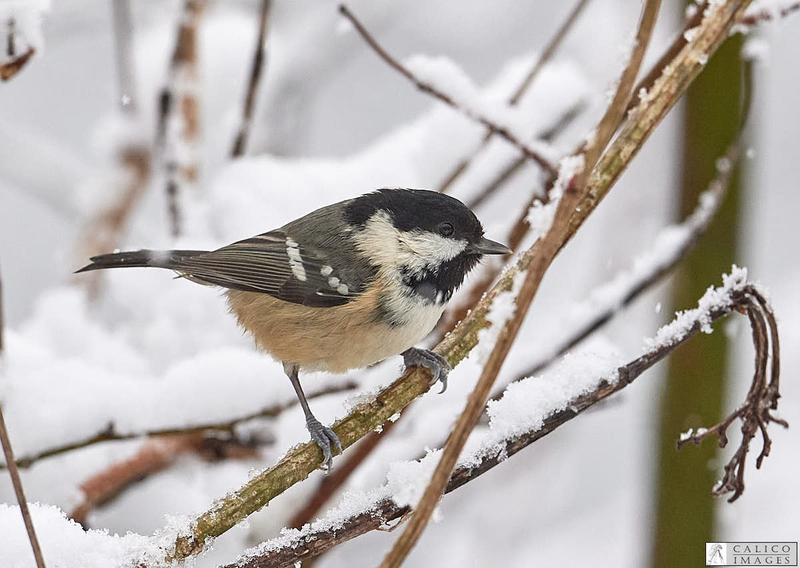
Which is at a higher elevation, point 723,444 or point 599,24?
point 599,24

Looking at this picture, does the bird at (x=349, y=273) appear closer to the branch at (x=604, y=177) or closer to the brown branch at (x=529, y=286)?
the branch at (x=604, y=177)

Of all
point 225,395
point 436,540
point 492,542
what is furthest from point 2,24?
point 436,540

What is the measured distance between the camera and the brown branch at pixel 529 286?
2.14ft

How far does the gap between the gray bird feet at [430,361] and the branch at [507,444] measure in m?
0.15

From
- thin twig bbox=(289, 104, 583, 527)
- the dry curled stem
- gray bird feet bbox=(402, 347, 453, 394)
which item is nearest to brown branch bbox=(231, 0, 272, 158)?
gray bird feet bbox=(402, 347, 453, 394)

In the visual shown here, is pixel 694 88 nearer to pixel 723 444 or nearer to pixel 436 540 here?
pixel 723 444

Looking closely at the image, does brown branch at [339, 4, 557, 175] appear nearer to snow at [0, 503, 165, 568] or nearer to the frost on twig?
the frost on twig

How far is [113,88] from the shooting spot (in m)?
3.42

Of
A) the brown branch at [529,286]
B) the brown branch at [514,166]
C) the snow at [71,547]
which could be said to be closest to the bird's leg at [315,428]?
the snow at [71,547]

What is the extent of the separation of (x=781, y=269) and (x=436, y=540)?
190 centimetres

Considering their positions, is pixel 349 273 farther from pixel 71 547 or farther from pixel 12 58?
pixel 71 547

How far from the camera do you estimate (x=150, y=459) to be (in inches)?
60.1

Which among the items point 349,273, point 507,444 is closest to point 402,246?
point 349,273

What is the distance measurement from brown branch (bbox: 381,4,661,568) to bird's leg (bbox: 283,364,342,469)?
0.36 meters
